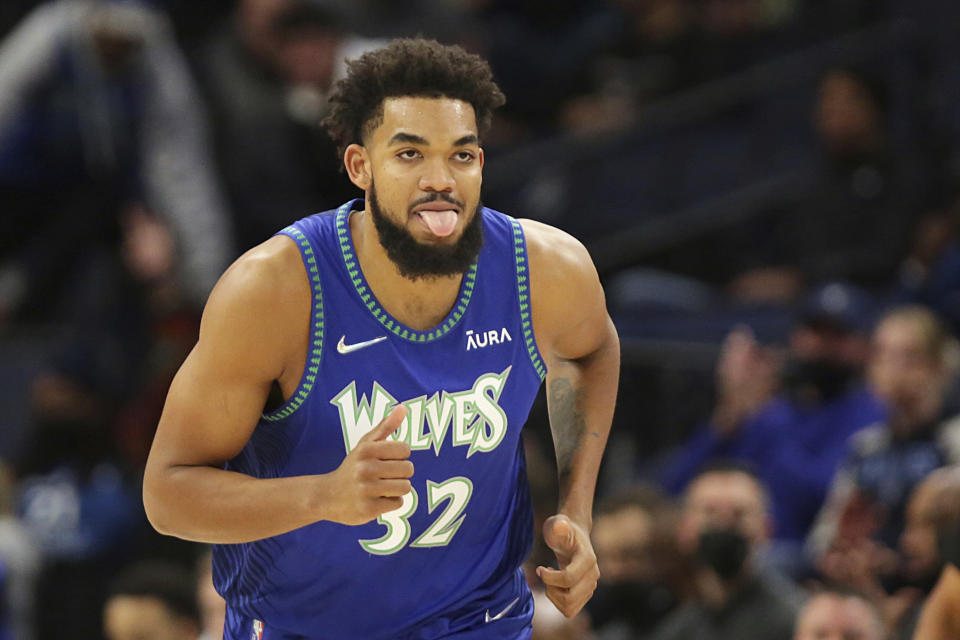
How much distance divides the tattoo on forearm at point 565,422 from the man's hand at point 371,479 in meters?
0.92

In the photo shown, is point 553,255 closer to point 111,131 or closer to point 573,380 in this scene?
point 573,380

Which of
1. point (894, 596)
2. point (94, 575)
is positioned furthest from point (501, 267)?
point (94, 575)

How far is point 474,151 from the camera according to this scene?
350 centimetres

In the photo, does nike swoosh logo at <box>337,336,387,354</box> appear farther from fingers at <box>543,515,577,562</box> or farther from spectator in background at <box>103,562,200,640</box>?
spectator in background at <box>103,562,200,640</box>

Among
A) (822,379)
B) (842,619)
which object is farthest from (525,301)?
(822,379)

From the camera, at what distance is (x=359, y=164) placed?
357cm

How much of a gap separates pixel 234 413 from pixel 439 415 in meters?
0.50

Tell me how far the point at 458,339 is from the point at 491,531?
516 mm

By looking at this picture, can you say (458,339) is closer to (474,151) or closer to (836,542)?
(474,151)

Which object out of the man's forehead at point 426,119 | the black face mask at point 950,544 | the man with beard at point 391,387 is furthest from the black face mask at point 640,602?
the man's forehead at point 426,119

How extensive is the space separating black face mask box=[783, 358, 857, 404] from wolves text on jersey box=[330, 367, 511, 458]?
385 centimetres

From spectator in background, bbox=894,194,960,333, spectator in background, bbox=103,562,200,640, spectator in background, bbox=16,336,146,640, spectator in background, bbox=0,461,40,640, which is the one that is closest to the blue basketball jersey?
spectator in background, bbox=103,562,200,640

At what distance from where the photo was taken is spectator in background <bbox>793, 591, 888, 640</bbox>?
5.16m

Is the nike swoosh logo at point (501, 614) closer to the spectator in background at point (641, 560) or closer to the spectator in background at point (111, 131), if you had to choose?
the spectator in background at point (641, 560)
